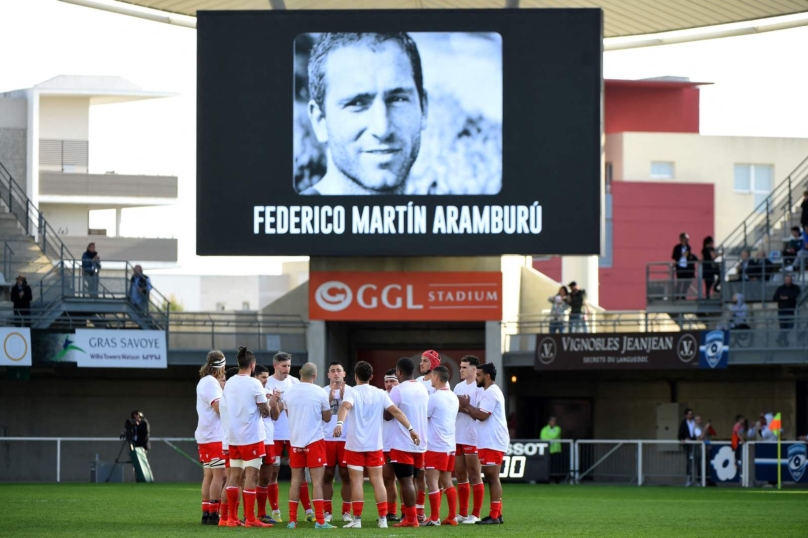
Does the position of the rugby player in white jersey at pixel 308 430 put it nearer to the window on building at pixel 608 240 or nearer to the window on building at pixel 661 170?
the window on building at pixel 608 240

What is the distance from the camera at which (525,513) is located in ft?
59.7

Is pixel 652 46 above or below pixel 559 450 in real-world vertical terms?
above

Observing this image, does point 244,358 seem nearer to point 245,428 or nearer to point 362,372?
point 245,428

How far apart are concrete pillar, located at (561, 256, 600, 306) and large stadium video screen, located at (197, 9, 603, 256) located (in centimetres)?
3006

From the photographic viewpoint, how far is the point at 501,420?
1573 centimetres

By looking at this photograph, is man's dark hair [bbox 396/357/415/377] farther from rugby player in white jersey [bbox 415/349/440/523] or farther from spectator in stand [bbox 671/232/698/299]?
spectator in stand [bbox 671/232/698/299]

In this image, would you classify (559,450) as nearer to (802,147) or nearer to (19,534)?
(19,534)

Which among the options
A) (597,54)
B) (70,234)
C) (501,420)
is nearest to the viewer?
(501,420)

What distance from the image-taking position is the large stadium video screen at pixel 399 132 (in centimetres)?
2900

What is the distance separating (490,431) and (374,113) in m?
14.5

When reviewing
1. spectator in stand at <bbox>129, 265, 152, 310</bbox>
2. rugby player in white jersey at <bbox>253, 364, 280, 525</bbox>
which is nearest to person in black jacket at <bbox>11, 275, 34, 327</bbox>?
spectator in stand at <bbox>129, 265, 152, 310</bbox>

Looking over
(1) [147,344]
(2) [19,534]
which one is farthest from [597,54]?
(2) [19,534]

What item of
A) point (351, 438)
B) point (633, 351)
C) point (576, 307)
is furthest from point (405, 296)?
point (351, 438)

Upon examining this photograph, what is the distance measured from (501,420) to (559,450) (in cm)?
1378
